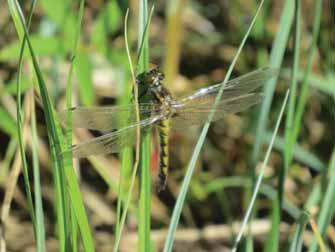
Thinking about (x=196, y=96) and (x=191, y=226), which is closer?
(x=196, y=96)

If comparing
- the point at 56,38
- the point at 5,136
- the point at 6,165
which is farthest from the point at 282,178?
the point at 5,136

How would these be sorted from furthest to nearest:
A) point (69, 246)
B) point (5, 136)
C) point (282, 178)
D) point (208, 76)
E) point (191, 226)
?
point (208, 76)
point (5, 136)
point (191, 226)
point (282, 178)
point (69, 246)

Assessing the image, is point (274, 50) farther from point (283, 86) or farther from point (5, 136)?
point (5, 136)

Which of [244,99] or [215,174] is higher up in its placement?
[244,99]

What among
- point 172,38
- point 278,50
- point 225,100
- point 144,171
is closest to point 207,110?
point 225,100

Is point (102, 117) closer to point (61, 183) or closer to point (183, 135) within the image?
point (61, 183)

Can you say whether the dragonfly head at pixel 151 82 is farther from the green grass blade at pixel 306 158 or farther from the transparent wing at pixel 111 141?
the green grass blade at pixel 306 158

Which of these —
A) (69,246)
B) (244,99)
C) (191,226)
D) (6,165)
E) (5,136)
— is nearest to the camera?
(69,246)
